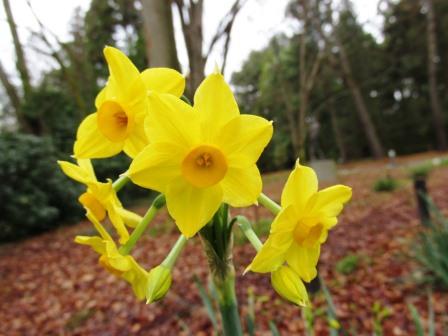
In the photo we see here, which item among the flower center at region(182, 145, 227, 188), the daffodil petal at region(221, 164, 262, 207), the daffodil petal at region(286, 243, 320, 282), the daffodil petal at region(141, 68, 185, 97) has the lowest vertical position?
the daffodil petal at region(286, 243, 320, 282)

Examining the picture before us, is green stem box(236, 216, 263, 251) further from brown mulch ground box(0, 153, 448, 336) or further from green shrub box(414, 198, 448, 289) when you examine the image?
green shrub box(414, 198, 448, 289)

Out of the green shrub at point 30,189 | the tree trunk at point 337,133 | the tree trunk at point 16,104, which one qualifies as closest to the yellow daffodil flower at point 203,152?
the green shrub at point 30,189

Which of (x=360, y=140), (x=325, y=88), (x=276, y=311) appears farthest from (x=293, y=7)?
(x=360, y=140)

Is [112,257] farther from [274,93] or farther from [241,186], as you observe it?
[274,93]

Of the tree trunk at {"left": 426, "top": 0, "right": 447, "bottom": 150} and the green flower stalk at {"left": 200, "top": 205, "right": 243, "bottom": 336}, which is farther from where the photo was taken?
the tree trunk at {"left": 426, "top": 0, "right": 447, "bottom": 150}

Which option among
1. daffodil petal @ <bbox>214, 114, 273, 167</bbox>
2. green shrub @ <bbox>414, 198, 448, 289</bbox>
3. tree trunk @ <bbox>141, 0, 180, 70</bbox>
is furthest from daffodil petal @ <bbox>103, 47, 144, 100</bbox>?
green shrub @ <bbox>414, 198, 448, 289</bbox>

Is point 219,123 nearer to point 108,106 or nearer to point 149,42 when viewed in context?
point 108,106

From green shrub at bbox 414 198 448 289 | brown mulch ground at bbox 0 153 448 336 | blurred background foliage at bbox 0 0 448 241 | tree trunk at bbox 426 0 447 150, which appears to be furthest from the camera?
tree trunk at bbox 426 0 447 150
